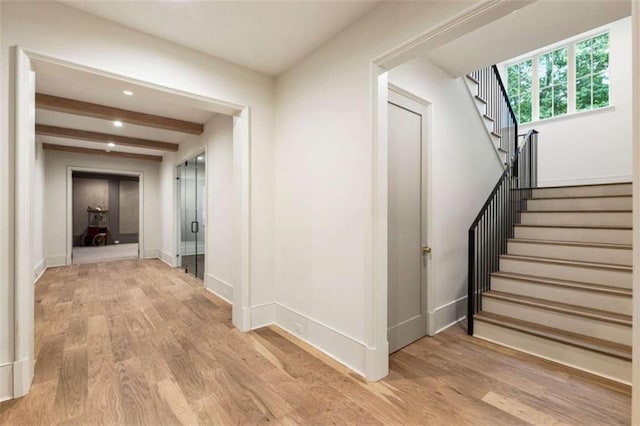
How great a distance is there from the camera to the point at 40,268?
5855mm

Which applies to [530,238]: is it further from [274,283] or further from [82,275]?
[82,275]

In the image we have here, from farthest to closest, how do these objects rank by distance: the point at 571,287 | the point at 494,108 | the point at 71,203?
the point at 71,203, the point at 494,108, the point at 571,287

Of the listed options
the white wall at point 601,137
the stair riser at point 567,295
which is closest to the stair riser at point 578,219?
A: the stair riser at point 567,295

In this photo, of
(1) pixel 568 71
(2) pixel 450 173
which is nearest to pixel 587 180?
(1) pixel 568 71

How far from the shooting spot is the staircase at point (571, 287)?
2.39 m

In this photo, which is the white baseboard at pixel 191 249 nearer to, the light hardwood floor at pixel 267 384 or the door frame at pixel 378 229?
the light hardwood floor at pixel 267 384

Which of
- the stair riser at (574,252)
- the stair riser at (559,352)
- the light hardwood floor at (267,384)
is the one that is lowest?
the light hardwood floor at (267,384)

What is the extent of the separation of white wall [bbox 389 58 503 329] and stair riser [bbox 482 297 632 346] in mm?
458

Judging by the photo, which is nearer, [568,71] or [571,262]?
[571,262]

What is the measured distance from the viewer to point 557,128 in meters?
5.51

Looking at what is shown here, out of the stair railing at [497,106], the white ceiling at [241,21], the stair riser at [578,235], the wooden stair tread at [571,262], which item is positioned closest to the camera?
the white ceiling at [241,21]

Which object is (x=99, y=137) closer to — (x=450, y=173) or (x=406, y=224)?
(x=406, y=224)

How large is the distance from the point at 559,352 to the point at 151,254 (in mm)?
8561

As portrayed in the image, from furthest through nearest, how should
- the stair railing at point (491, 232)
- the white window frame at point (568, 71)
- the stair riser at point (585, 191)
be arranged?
the white window frame at point (568, 71) < the stair riser at point (585, 191) < the stair railing at point (491, 232)
